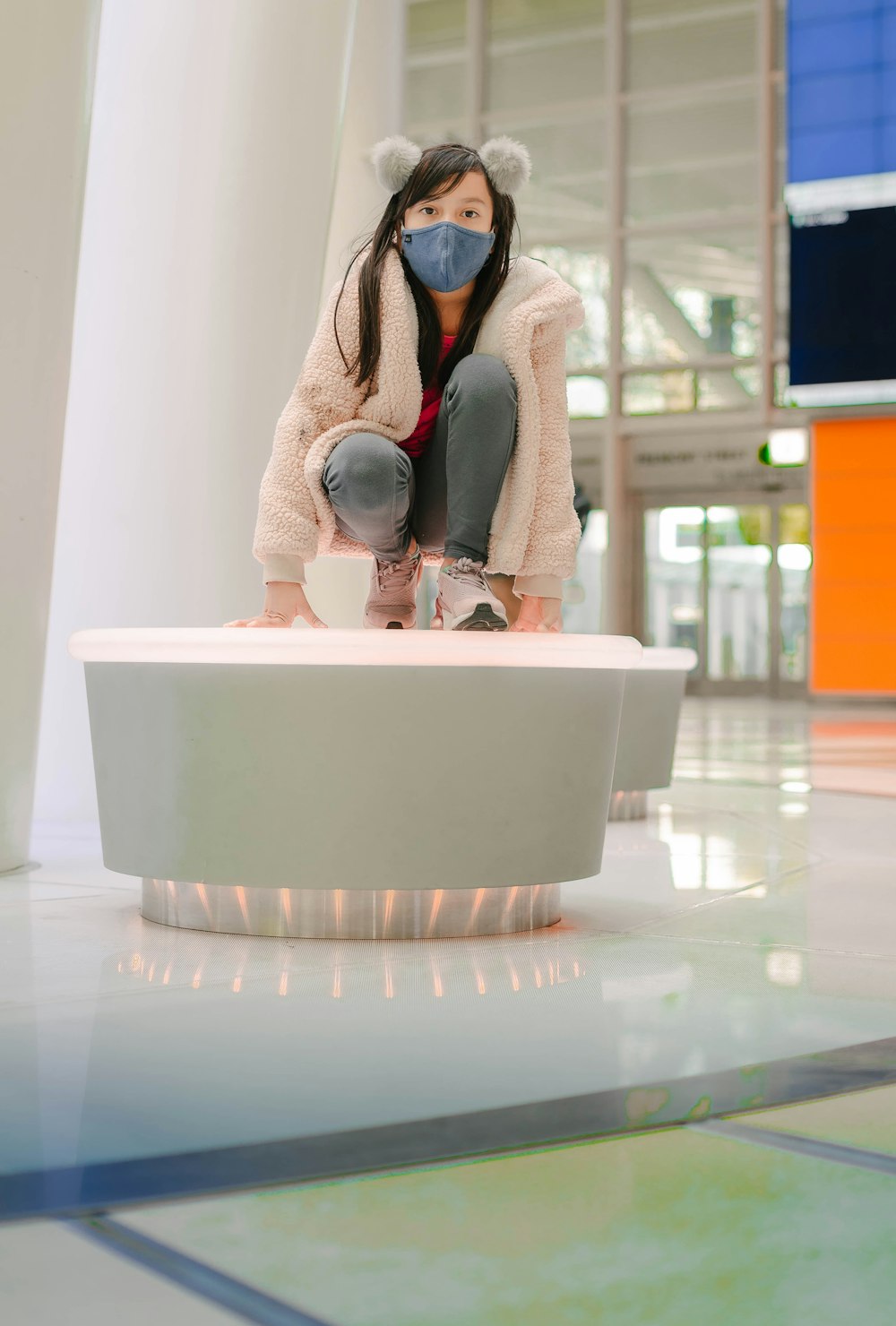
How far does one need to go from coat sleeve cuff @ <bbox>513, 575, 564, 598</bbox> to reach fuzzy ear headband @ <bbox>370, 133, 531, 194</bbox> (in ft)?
2.48

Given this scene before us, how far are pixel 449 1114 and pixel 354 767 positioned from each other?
0.99 meters

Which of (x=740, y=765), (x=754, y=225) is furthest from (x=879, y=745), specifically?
(x=754, y=225)

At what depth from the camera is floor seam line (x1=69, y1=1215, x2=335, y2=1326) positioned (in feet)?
3.43

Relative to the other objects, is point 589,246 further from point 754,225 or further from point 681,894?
point 681,894

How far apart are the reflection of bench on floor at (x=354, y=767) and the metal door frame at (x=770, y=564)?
17.1 m

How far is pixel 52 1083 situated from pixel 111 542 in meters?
3.01

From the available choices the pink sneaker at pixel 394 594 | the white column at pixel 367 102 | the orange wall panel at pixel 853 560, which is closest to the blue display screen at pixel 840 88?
the orange wall panel at pixel 853 560

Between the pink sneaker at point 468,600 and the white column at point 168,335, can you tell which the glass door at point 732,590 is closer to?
the white column at point 168,335

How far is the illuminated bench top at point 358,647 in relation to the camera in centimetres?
241

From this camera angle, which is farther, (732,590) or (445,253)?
(732,590)

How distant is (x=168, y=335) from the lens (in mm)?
4496

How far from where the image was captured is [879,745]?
31.1 feet

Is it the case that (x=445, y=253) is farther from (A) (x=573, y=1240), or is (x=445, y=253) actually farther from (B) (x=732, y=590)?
(B) (x=732, y=590)

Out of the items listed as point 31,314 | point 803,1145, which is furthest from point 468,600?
point 31,314
